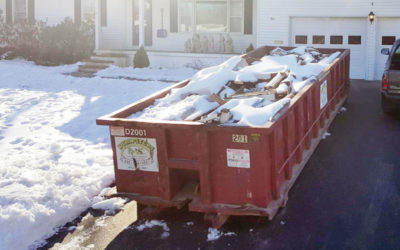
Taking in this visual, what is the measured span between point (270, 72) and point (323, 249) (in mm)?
4127

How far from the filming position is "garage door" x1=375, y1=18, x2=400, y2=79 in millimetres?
19266

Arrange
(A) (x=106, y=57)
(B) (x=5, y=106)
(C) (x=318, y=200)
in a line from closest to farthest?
1. (C) (x=318, y=200)
2. (B) (x=5, y=106)
3. (A) (x=106, y=57)

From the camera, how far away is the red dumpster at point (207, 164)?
638cm

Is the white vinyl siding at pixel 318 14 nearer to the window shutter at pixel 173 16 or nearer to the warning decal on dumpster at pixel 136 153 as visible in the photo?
the window shutter at pixel 173 16

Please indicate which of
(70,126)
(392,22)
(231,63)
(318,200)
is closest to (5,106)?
(70,126)

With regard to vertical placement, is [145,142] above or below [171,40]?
below

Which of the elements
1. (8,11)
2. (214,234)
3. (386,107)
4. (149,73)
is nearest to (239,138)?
(214,234)

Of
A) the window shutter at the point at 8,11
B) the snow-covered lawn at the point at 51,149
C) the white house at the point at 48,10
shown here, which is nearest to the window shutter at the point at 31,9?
the white house at the point at 48,10

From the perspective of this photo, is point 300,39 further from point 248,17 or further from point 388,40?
point 388,40

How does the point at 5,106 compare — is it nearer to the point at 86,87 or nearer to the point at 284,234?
the point at 86,87

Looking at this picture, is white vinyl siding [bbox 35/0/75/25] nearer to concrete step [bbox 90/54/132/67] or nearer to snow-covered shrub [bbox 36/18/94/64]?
snow-covered shrub [bbox 36/18/94/64]

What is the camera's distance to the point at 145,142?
268 inches

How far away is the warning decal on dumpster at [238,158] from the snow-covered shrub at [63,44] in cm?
1811

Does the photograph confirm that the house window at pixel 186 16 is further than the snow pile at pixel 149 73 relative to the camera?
Yes
